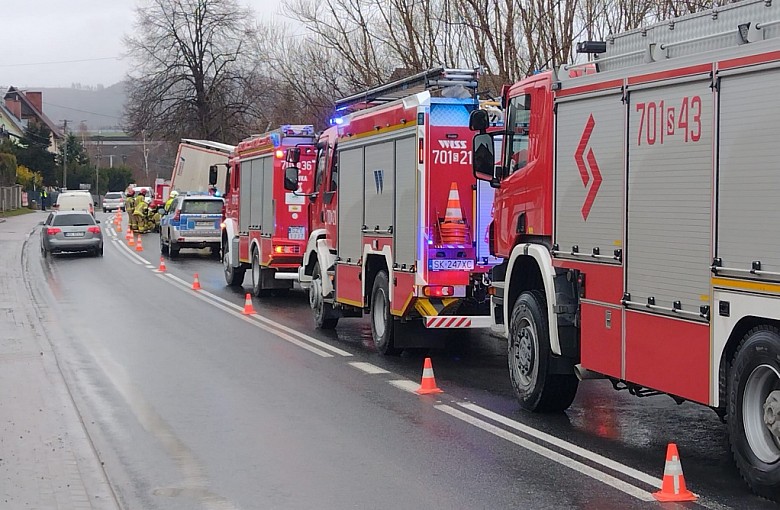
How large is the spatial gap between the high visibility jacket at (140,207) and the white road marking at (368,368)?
40574 mm

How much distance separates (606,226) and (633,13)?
Result: 43.2ft

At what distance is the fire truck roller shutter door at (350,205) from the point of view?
15.5m

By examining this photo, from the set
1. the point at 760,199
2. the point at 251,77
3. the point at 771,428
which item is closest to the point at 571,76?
the point at 760,199

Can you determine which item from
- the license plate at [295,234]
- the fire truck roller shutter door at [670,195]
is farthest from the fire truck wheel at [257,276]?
the fire truck roller shutter door at [670,195]

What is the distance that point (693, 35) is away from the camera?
848 cm

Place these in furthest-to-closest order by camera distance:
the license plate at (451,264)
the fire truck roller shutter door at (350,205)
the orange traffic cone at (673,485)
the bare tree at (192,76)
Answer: the bare tree at (192,76) < the fire truck roller shutter door at (350,205) < the license plate at (451,264) < the orange traffic cone at (673,485)

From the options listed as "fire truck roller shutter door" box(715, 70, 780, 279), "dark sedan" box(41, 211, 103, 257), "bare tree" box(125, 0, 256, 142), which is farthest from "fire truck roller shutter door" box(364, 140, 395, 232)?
"bare tree" box(125, 0, 256, 142)

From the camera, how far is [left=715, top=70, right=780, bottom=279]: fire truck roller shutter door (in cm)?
694

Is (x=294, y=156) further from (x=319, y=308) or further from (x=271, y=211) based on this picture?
(x=319, y=308)

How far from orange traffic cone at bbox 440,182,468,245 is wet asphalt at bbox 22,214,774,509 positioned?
5.02 ft

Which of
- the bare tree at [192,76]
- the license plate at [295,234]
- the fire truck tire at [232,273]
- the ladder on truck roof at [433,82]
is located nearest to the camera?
the ladder on truck roof at [433,82]

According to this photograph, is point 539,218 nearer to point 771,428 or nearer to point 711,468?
point 711,468

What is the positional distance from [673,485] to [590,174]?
2.96 meters

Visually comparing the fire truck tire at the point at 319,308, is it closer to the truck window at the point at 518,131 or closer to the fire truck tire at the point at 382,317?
the fire truck tire at the point at 382,317
